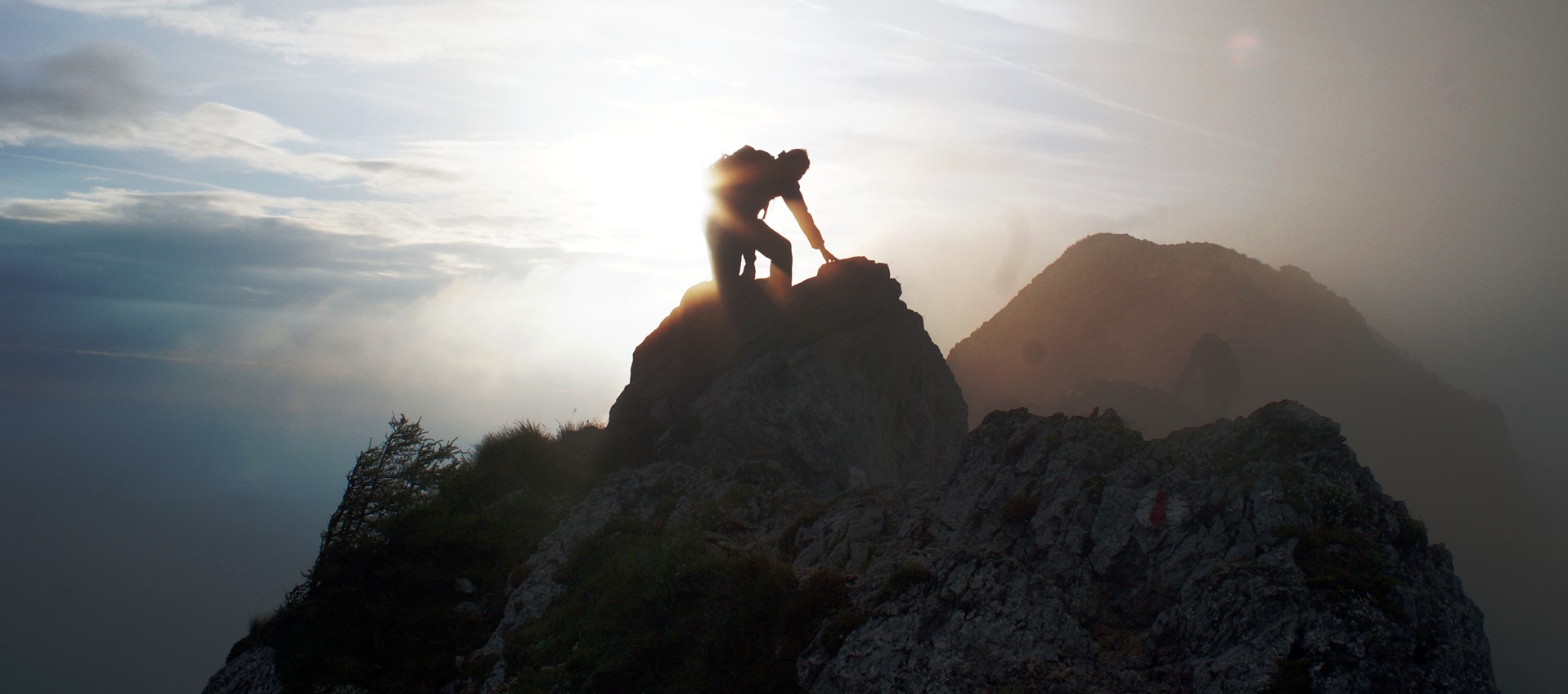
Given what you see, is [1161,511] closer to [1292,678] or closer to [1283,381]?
[1292,678]

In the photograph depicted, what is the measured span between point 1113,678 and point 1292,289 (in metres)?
95.4

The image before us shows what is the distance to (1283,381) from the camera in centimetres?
7812

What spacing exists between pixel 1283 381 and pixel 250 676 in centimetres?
8642

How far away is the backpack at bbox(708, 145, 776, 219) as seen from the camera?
21.4 metres

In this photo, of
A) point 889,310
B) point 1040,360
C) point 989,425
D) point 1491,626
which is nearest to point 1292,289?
point 1040,360

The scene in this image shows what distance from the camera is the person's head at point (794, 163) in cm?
2131

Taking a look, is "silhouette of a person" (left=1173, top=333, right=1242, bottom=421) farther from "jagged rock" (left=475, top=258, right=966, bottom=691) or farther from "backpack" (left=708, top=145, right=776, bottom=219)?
"backpack" (left=708, top=145, right=776, bottom=219)

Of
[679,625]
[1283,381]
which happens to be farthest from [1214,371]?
[679,625]

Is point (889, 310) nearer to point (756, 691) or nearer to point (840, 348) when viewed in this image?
point (840, 348)

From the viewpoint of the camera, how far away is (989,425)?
14.0 metres

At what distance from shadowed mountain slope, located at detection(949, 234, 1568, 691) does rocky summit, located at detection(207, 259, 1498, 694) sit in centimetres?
5190

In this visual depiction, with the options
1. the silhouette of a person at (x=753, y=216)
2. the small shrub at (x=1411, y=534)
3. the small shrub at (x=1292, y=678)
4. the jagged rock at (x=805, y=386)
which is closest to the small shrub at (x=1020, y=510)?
the small shrub at (x=1411, y=534)

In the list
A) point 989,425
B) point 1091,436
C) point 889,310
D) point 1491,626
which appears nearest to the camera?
point 1091,436

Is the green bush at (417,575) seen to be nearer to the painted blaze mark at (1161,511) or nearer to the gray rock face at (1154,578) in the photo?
the gray rock face at (1154,578)
